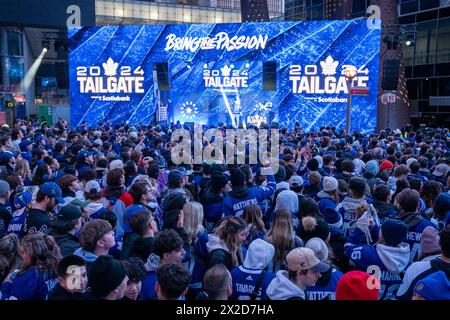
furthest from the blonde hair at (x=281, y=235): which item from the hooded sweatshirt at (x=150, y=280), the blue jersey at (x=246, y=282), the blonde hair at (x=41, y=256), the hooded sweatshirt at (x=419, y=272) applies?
the blonde hair at (x=41, y=256)

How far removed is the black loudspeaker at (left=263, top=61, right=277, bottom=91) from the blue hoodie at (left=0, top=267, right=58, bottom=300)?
64.0 ft

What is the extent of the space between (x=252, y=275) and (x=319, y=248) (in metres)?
0.65

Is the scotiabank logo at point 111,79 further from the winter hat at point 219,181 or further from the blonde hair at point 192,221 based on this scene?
the blonde hair at point 192,221

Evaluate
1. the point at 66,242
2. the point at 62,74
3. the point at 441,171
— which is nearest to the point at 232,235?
the point at 66,242

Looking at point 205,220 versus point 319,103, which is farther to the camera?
point 319,103

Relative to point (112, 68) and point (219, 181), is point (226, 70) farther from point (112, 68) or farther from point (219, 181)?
point (219, 181)

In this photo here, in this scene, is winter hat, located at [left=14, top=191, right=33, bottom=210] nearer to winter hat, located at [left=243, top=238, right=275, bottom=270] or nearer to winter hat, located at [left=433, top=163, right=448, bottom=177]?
winter hat, located at [left=243, top=238, right=275, bottom=270]

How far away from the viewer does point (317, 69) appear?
71.3 ft

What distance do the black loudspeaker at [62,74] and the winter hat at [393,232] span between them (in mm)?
23218

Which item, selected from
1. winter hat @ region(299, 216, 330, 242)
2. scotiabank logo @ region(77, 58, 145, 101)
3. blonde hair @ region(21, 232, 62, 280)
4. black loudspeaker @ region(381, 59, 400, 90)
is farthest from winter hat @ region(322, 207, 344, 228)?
scotiabank logo @ region(77, 58, 145, 101)

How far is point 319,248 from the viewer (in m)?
3.83

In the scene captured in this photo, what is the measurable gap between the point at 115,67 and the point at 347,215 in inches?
838
